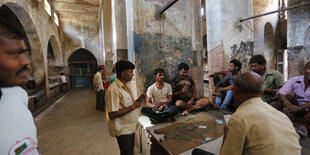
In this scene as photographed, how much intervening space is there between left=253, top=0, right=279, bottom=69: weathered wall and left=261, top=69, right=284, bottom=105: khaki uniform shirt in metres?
6.98

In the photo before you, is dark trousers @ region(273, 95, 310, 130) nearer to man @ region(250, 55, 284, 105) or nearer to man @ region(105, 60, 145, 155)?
man @ region(250, 55, 284, 105)

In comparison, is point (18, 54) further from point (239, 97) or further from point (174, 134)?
point (174, 134)

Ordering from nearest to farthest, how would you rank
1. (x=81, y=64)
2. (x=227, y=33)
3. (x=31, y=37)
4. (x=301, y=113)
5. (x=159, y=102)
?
(x=301, y=113), (x=159, y=102), (x=227, y=33), (x=31, y=37), (x=81, y=64)

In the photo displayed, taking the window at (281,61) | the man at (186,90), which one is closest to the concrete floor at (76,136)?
the man at (186,90)

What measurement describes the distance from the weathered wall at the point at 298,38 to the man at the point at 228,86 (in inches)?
246

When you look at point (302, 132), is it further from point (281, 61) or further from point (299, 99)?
point (281, 61)

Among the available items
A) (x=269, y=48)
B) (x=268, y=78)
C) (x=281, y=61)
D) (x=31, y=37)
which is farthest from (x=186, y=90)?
(x=281, y=61)

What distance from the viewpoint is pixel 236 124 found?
0.99 meters

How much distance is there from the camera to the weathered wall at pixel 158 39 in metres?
3.32

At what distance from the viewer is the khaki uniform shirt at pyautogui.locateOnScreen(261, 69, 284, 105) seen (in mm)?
3121

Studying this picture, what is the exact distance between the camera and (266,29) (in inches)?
412

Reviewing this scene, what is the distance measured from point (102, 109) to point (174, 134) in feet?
13.9

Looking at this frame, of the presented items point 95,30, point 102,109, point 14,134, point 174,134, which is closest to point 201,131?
point 174,134

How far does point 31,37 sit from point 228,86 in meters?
9.27
